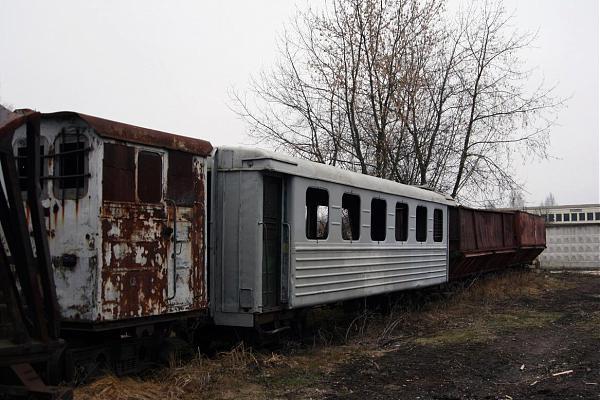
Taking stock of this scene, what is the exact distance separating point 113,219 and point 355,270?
16.0 ft

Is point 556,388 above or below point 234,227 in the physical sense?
below

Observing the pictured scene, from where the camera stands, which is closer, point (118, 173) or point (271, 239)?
point (118, 173)

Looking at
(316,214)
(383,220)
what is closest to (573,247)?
(383,220)

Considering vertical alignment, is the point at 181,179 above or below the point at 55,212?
above

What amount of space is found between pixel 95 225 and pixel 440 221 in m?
9.96

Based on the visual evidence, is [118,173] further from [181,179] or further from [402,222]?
[402,222]

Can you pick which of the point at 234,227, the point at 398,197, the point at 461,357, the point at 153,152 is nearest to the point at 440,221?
the point at 398,197

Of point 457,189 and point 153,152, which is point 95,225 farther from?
point 457,189

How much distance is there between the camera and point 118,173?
19.8 feet

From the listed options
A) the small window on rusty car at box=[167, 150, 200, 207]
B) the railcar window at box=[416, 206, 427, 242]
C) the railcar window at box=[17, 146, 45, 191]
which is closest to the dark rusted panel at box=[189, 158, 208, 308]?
the small window on rusty car at box=[167, 150, 200, 207]

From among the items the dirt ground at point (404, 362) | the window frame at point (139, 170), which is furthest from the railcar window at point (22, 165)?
the dirt ground at point (404, 362)

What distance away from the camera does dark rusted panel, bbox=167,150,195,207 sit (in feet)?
22.0

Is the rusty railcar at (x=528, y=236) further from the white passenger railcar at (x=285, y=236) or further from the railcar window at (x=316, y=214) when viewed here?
the railcar window at (x=316, y=214)

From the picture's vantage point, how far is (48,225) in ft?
19.8
